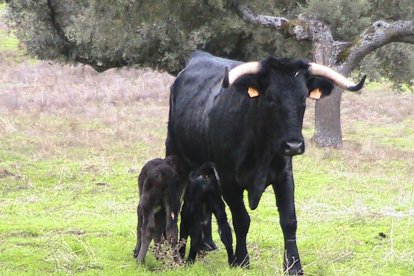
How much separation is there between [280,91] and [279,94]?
0.10 ft

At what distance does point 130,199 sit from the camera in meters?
12.4

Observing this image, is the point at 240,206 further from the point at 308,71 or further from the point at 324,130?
the point at 324,130

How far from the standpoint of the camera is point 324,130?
21.1m

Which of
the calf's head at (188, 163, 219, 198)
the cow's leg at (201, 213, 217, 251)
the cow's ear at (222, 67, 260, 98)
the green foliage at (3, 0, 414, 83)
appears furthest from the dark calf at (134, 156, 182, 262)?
the green foliage at (3, 0, 414, 83)

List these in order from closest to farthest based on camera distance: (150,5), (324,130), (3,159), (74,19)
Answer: (3,159) → (150,5) → (324,130) → (74,19)

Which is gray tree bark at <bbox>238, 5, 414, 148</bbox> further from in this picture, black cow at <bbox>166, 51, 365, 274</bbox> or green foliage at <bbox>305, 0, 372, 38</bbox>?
black cow at <bbox>166, 51, 365, 274</bbox>

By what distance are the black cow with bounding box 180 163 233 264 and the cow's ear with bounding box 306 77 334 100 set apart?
1.38 metres

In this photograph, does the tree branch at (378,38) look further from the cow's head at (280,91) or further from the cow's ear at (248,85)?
the cow's ear at (248,85)

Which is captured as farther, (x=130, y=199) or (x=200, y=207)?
(x=130, y=199)

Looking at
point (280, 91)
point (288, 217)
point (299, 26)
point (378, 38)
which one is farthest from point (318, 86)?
point (299, 26)

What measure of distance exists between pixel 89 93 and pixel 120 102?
2.96 metres

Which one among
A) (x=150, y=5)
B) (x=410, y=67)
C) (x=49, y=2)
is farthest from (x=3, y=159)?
(x=410, y=67)

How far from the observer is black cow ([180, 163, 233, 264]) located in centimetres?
793

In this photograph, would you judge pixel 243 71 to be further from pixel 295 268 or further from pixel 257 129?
pixel 295 268
